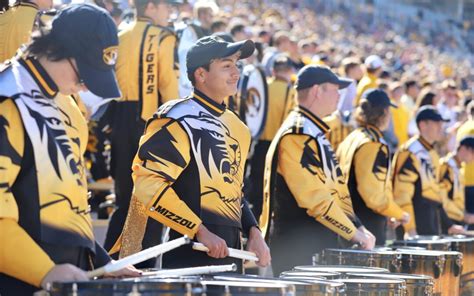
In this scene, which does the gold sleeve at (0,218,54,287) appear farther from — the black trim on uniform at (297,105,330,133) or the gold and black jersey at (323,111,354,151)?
the gold and black jersey at (323,111,354,151)

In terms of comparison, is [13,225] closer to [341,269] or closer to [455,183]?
[341,269]

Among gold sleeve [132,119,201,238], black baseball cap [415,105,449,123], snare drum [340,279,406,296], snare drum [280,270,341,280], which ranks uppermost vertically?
black baseball cap [415,105,449,123]

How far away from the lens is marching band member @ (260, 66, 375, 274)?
7.78 metres

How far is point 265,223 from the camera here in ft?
26.3

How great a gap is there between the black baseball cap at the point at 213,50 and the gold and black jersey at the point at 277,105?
5.08 metres

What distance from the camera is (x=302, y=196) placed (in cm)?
779

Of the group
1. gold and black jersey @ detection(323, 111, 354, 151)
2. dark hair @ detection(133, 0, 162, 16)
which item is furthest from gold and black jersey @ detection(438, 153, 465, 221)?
dark hair @ detection(133, 0, 162, 16)

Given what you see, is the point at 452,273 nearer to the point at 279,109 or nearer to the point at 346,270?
the point at 346,270

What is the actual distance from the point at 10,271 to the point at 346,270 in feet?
8.42

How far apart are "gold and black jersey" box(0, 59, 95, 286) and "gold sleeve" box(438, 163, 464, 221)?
788cm

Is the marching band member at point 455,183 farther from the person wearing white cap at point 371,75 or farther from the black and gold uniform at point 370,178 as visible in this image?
the black and gold uniform at point 370,178

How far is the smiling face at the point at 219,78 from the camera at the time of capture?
21.0 ft

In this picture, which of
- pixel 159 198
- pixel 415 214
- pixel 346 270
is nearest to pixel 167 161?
pixel 159 198

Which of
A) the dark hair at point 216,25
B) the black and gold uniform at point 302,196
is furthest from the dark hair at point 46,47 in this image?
the dark hair at point 216,25
